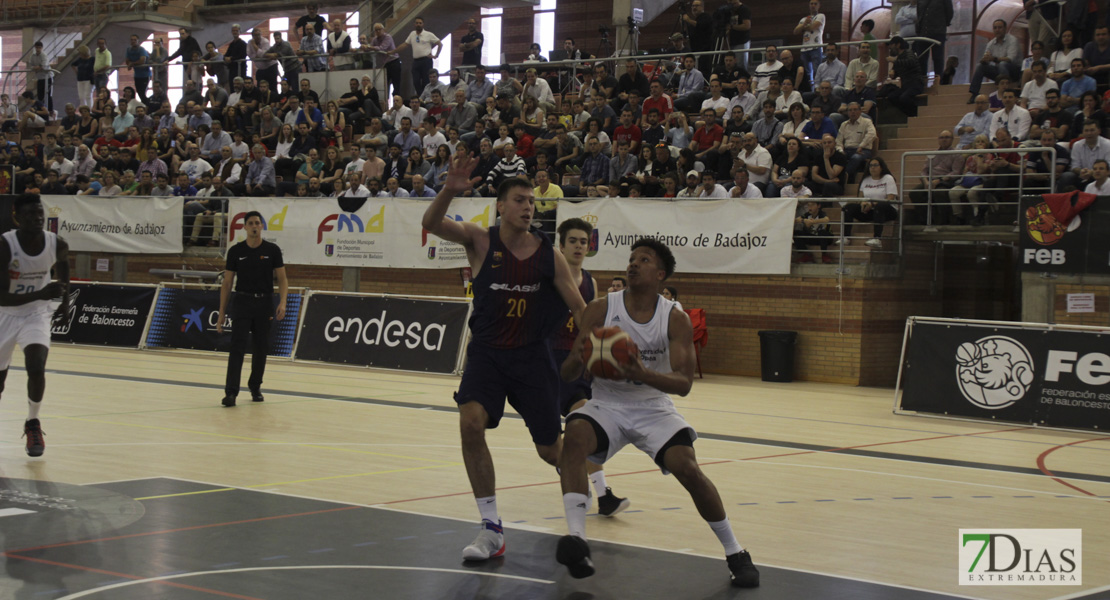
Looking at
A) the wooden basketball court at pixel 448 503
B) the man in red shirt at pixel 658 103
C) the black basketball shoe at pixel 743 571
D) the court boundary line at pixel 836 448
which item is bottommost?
the court boundary line at pixel 836 448

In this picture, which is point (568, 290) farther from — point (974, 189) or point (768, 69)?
point (768, 69)

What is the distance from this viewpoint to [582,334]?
21.2ft

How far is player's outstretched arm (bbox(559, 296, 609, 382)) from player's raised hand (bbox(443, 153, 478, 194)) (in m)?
1.01

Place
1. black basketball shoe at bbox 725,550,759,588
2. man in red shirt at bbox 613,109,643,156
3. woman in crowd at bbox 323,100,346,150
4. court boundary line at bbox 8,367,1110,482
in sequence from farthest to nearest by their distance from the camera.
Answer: woman in crowd at bbox 323,100,346,150
man in red shirt at bbox 613,109,643,156
court boundary line at bbox 8,367,1110,482
black basketball shoe at bbox 725,550,759,588

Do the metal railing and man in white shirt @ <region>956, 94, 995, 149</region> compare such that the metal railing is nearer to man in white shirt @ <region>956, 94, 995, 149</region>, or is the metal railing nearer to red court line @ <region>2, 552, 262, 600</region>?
man in white shirt @ <region>956, 94, 995, 149</region>

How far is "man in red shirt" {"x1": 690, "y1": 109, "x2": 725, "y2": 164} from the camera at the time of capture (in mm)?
21078

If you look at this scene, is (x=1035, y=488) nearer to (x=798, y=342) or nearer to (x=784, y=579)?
(x=784, y=579)

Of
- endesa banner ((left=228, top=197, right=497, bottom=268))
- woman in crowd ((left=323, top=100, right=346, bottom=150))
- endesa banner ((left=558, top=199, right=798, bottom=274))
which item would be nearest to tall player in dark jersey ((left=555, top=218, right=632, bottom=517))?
endesa banner ((left=558, top=199, right=798, bottom=274))

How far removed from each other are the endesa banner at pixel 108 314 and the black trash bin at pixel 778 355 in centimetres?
1157

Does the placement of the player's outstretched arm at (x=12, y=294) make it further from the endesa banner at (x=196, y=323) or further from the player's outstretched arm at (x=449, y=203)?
the endesa banner at (x=196, y=323)

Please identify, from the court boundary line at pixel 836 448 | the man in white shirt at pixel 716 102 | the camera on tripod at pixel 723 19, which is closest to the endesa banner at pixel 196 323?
the court boundary line at pixel 836 448

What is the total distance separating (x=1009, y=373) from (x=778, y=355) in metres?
5.55

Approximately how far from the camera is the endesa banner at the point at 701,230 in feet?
61.9

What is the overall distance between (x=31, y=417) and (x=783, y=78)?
1604cm
